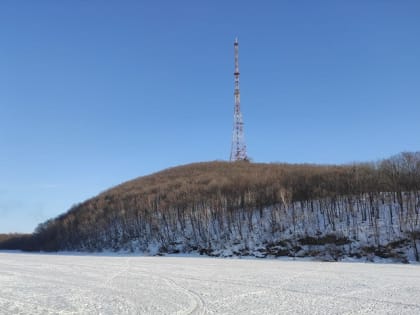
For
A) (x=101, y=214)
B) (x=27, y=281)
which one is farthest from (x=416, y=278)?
(x=101, y=214)

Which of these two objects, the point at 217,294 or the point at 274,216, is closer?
the point at 217,294

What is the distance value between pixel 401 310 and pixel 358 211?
27.1 m

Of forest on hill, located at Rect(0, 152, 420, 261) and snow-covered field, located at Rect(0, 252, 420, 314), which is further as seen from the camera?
forest on hill, located at Rect(0, 152, 420, 261)

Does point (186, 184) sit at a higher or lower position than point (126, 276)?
higher

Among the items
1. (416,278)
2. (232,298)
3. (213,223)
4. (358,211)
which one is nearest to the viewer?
(232,298)

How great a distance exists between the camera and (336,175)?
44.5 m

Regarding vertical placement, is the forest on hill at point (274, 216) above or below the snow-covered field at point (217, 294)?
above

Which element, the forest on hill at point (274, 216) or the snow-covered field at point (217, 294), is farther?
the forest on hill at point (274, 216)

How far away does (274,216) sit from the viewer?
3912cm

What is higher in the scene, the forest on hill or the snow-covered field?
the forest on hill

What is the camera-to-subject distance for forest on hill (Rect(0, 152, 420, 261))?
101 ft

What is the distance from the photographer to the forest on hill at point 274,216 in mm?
30922

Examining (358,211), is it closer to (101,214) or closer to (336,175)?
(336,175)

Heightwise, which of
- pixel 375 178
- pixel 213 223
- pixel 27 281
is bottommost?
pixel 27 281
